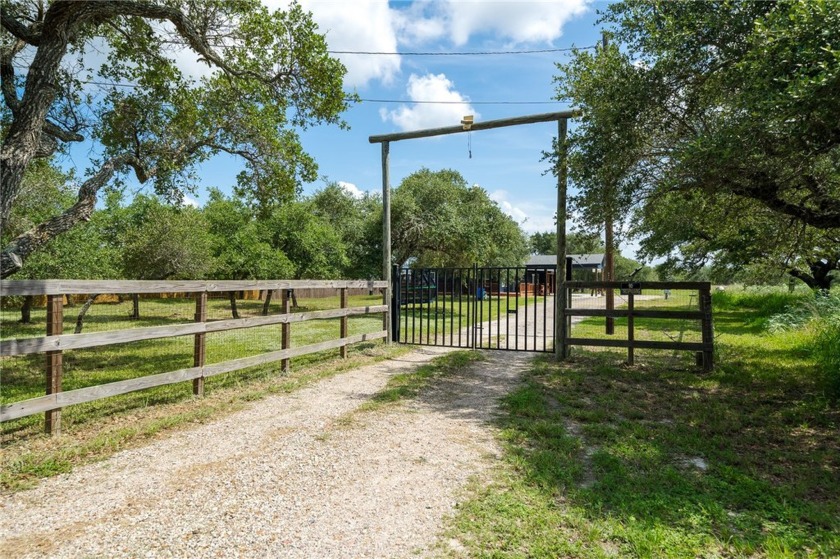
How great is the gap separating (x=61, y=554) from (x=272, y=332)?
1053 cm

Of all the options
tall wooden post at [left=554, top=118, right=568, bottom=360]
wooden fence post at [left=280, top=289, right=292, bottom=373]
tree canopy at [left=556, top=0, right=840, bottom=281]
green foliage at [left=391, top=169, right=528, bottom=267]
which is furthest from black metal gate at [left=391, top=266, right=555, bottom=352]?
green foliage at [left=391, top=169, right=528, bottom=267]

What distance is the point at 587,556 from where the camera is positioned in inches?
94.6

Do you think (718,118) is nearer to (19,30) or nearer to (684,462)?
(684,462)

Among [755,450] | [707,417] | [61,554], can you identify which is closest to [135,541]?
[61,554]

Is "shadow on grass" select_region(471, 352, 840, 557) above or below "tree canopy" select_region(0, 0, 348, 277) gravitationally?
below

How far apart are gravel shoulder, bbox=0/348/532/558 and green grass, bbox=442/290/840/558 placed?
0.38 m

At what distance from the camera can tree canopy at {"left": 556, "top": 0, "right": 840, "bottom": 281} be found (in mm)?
3997

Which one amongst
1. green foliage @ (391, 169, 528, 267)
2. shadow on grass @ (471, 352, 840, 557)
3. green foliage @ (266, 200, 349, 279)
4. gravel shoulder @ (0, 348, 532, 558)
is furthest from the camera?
green foliage @ (391, 169, 528, 267)

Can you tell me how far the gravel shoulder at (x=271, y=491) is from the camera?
2.52 metres

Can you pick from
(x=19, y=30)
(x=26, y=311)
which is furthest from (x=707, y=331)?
(x=26, y=311)

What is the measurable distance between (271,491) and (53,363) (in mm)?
2417

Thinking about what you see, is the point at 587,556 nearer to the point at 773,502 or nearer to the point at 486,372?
the point at 773,502

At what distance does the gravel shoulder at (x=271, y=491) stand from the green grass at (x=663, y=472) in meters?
0.38

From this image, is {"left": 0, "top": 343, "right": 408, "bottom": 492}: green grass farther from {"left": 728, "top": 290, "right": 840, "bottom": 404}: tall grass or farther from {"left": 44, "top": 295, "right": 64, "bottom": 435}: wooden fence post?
{"left": 728, "top": 290, "right": 840, "bottom": 404}: tall grass
